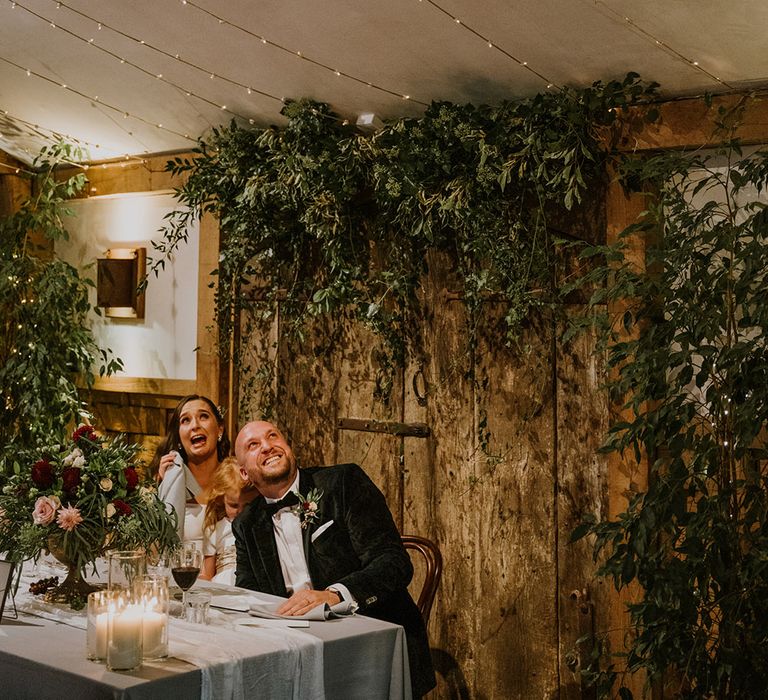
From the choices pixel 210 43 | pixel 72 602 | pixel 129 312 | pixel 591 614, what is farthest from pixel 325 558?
pixel 129 312

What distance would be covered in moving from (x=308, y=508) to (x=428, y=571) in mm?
447

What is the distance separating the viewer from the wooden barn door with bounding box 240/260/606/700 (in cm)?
389

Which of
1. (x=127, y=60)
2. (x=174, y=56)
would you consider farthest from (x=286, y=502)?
(x=127, y=60)

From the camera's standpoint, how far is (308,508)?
3.44m

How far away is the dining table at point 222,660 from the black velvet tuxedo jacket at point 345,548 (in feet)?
1.03

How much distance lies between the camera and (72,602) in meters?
3.06

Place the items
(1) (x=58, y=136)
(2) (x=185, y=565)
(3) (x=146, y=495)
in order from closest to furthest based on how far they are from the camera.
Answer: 1. (2) (x=185, y=565)
2. (3) (x=146, y=495)
3. (1) (x=58, y=136)

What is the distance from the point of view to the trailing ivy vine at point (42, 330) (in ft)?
17.1

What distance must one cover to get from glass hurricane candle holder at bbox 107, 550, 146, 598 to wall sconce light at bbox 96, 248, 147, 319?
105 inches

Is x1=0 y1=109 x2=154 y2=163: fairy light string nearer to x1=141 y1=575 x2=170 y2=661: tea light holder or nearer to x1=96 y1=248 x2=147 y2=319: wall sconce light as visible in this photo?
x1=96 y1=248 x2=147 y2=319: wall sconce light

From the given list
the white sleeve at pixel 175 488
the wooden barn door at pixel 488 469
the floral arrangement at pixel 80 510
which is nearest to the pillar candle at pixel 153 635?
the floral arrangement at pixel 80 510

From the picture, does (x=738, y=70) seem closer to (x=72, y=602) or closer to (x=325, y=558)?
(x=325, y=558)

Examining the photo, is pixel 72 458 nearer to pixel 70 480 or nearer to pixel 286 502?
pixel 70 480

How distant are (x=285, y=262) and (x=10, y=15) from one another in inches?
56.2
